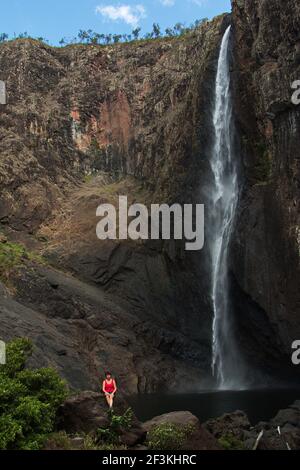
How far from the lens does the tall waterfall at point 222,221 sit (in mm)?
40188

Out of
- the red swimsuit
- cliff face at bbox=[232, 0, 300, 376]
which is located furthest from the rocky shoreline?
cliff face at bbox=[232, 0, 300, 376]

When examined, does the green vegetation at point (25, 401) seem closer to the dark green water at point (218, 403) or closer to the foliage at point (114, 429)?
the foliage at point (114, 429)

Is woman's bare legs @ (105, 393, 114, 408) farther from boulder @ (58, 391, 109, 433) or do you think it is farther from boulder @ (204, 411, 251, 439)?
boulder @ (204, 411, 251, 439)

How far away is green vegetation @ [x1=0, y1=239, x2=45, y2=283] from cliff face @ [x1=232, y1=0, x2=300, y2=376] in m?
15.6

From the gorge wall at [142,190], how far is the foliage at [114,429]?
13.9 metres

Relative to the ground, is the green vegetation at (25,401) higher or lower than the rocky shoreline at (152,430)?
higher

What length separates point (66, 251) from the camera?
45750 millimetres

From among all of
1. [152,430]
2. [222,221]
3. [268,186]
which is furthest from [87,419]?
[222,221]

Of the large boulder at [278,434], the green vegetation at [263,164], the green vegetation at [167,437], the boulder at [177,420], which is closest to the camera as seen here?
the green vegetation at [167,437]

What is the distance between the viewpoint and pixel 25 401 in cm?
1457

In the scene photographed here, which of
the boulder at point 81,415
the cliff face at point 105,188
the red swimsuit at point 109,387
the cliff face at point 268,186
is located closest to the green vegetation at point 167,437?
the boulder at point 81,415

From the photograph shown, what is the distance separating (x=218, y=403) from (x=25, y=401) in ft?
57.7
